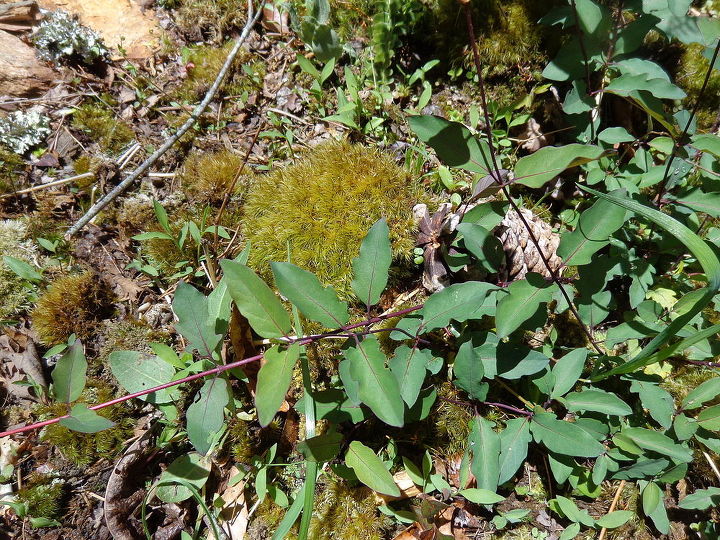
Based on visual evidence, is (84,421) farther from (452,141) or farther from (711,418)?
(711,418)

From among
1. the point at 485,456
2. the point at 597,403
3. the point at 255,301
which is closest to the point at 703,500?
the point at 597,403

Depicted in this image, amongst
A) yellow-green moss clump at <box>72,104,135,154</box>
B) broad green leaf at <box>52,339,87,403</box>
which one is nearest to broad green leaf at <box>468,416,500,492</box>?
broad green leaf at <box>52,339,87,403</box>

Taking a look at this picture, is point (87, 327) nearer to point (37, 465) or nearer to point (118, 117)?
point (37, 465)

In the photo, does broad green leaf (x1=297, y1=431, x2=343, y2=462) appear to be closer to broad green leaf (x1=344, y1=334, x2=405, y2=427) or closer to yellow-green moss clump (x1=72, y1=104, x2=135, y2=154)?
broad green leaf (x1=344, y1=334, x2=405, y2=427)

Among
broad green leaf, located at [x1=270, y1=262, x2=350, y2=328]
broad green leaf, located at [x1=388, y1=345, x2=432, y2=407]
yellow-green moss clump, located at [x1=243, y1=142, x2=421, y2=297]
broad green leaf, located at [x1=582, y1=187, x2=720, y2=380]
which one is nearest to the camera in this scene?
broad green leaf, located at [x1=582, y1=187, x2=720, y2=380]

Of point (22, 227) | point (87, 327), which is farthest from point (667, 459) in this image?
point (22, 227)
